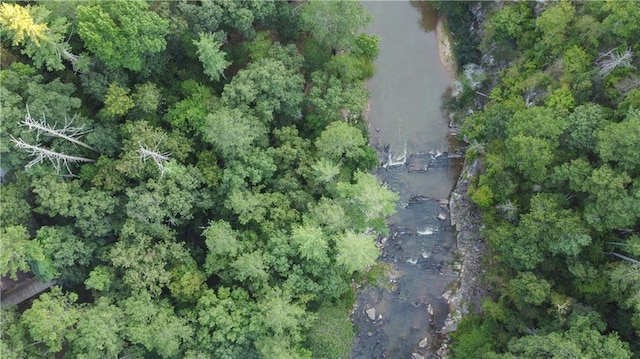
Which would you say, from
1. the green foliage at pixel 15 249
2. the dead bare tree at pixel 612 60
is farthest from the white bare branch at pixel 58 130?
the dead bare tree at pixel 612 60

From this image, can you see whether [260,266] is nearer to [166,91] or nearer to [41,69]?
[166,91]

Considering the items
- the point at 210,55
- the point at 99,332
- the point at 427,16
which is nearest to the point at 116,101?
the point at 210,55

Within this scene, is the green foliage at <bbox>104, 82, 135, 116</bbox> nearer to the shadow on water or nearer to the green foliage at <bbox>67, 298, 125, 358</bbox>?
the green foliage at <bbox>67, 298, 125, 358</bbox>

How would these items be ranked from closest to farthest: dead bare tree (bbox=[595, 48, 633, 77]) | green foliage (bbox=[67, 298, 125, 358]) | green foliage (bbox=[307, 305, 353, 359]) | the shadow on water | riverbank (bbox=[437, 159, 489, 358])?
green foliage (bbox=[67, 298, 125, 358]), dead bare tree (bbox=[595, 48, 633, 77]), green foliage (bbox=[307, 305, 353, 359]), riverbank (bbox=[437, 159, 489, 358]), the shadow on water

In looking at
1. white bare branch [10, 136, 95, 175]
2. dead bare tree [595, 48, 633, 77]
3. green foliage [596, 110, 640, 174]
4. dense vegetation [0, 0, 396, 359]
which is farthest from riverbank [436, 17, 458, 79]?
white bare branch [10, 136, 95, 175]

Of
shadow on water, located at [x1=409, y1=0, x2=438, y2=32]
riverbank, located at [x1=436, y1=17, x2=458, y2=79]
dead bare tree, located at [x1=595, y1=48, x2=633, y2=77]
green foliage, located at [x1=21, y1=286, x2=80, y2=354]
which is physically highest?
dead bare tree, located at [x1=595, y1=48, x2=633, y2=77]

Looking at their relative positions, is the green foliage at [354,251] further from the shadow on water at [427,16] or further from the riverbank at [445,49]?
the shadow on water at [427,16]
